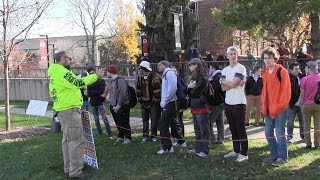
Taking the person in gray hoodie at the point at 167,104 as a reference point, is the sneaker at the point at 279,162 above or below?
below

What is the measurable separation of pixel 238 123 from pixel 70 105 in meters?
2.85

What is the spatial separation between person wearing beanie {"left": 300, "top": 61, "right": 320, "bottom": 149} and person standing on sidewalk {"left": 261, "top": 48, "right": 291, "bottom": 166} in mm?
1346

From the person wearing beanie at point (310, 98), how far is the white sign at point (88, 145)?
4009 millimetres

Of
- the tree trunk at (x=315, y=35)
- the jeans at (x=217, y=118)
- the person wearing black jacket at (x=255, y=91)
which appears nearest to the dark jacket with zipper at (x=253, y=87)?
the person wearing black jacket at (x=255, y=91)

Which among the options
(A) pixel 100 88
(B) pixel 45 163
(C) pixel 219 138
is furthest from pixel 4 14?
(C) pixel 219 138

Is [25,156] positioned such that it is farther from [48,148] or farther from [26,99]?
[26,99]

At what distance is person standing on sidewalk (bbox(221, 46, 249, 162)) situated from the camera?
752 cm

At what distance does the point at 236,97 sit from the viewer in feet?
24.8

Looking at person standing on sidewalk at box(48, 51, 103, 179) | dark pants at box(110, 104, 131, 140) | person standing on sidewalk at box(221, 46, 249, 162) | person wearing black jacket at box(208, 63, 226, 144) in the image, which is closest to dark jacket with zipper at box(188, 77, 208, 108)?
person standing on sidewalk at box(221, 46, 249, 162)

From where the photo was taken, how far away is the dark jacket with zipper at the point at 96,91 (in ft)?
36.6

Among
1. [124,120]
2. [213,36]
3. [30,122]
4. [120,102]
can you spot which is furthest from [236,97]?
[213,36]

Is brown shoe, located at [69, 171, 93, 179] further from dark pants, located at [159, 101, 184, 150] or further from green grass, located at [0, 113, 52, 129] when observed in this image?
green grass, located at [0, 113, 52, 129]

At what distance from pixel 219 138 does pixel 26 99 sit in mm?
22082

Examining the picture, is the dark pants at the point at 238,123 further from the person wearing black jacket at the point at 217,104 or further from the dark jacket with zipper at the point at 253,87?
the dark jacket with zipper at the point at 253,87
